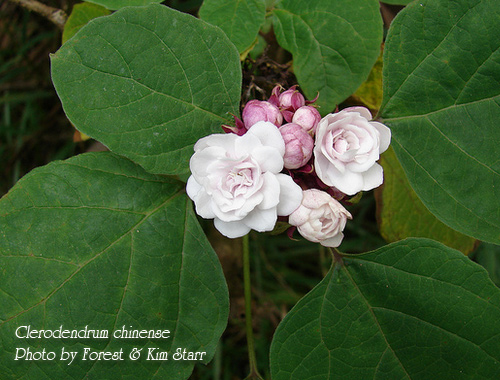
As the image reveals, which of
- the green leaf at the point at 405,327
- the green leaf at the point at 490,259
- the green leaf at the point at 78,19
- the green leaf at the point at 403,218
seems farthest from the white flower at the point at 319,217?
the green leaf at the point at 490,259

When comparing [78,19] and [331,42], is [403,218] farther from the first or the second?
[78,19]

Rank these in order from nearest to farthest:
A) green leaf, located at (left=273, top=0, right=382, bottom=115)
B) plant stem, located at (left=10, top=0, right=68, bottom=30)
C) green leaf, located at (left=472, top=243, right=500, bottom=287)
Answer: green leaf, located at (left=273, top=0, right=382, bottom=115), plant stem, located at (left=10, top=0, right=68, bottom=30), green leaf, located at (left=472, top=243, right=500, bottom=287)

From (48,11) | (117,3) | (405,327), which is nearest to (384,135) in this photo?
(405,327)

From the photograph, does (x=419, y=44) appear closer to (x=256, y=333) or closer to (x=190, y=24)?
(x=190, y=24)

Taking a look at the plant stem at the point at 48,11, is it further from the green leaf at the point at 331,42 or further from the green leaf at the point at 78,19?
the green leaf at the point at 331,42

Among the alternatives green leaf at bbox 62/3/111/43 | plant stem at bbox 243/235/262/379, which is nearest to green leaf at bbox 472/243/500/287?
plant stem at bbox 243/235/262/379

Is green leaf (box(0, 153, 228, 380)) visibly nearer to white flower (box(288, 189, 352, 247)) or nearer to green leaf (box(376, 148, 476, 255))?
white flower (box(288, 189, 352, 247))

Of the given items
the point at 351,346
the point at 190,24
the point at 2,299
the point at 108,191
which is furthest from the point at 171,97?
the point at 351,346
